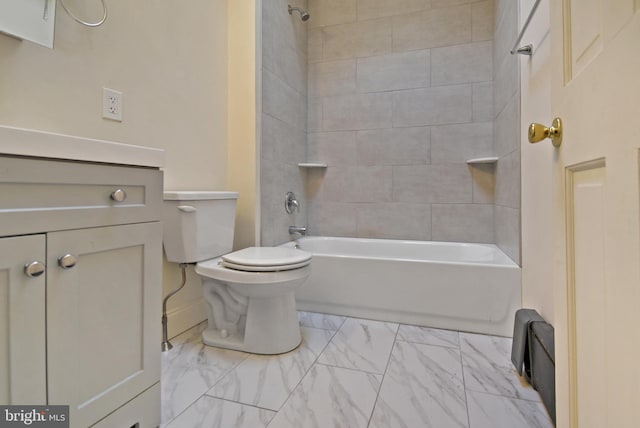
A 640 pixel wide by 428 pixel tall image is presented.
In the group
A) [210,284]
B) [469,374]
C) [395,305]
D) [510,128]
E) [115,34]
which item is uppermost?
[115,34]

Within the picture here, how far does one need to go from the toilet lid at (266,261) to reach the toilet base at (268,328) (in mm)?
155

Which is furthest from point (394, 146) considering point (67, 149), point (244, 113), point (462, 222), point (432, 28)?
point (67, 149)

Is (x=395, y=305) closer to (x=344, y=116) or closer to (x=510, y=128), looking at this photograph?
(x=510, y=128)

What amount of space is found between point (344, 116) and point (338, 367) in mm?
1982

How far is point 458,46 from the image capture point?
242 cm

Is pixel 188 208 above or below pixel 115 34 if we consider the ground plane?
below

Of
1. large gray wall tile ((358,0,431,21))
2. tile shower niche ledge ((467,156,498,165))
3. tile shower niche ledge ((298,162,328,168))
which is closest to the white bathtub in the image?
tile shower niche ledge ((467,156,498,165))

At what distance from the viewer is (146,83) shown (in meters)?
1.52

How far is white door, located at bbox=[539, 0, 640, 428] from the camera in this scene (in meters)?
0.44

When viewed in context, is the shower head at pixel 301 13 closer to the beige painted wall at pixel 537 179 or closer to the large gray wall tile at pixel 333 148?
the large gray wall tile at pixel 333 148

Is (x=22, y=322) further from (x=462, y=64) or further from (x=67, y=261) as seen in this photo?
(x=462, y=64)

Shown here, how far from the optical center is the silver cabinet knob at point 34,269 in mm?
665

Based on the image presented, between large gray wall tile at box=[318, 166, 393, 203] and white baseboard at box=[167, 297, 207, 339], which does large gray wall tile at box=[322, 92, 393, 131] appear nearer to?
large gray wall tile at box=[318, 166, 393, 203]

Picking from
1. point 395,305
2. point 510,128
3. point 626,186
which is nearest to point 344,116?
point 510,128
